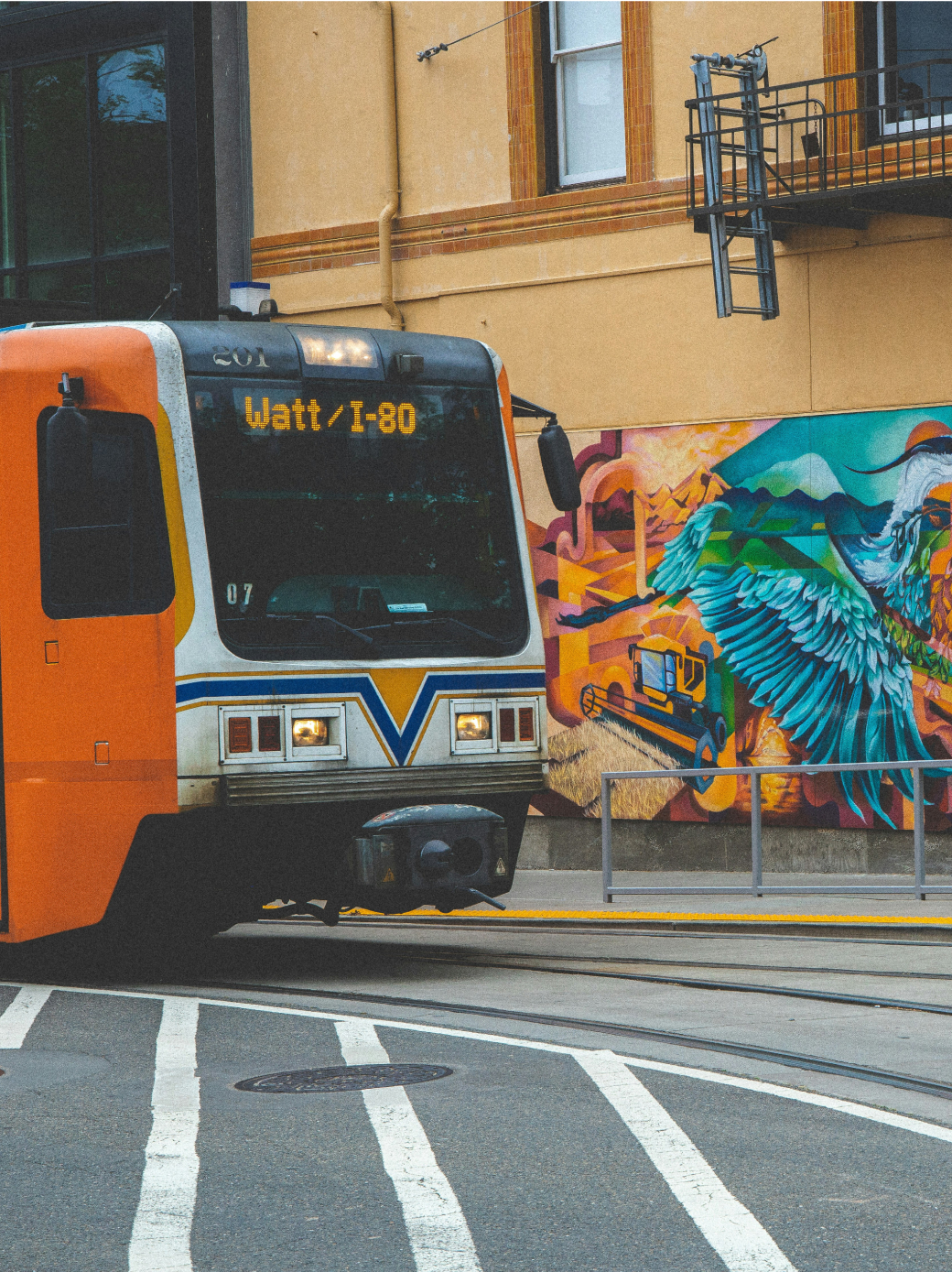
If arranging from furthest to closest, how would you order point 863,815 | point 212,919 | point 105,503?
point 863,815
point 212,919
point 105,503

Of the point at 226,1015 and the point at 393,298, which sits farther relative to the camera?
the point at 393,298

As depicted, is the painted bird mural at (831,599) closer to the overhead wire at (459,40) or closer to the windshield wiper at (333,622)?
the overhead wire at (459,40)

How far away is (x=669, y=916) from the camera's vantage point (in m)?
13.3

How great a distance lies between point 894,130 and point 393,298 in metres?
5.00

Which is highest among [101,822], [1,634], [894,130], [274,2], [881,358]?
[274,2]

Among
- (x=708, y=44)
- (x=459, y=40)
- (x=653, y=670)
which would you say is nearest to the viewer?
(x=708, y=44)

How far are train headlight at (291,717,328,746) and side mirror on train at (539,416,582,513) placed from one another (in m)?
2.15

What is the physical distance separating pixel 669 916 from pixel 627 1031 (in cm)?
467

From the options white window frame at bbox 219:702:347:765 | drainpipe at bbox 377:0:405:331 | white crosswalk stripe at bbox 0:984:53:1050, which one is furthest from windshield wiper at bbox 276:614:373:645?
drainpipe at bbox 377:0:405:331

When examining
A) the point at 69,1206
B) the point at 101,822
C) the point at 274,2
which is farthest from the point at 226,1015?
the point at 274,2

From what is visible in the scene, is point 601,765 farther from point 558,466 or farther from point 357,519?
point 357,519

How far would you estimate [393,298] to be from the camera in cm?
1808

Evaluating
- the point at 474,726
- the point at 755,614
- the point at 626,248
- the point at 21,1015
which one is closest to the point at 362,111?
the point at 626,248

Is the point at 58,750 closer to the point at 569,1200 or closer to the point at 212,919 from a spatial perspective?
the point at 212,919
